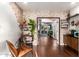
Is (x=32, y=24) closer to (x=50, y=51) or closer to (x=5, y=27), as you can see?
(x=5, y=27)

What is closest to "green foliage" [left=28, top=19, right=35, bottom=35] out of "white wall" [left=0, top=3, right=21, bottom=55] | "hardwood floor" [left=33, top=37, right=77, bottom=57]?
"hardwood floor" [left=33, top=37, right=77, bottom=57]

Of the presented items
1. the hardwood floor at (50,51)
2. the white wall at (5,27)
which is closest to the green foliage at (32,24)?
the hardwood floor at (50,51)

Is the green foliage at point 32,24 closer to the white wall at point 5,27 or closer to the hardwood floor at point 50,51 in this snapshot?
the hardwood floor at point 50,51

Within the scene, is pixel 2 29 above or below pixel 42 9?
below

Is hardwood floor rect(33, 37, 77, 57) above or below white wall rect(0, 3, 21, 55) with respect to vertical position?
below

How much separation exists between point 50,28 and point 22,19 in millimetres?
310

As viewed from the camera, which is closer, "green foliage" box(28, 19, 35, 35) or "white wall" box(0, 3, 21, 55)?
"white wall" box(0, 3, 21, 55)

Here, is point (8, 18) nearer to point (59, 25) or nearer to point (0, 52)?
point (0, 52)

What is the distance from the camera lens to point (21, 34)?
1.28m

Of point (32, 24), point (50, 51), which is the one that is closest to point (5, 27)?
point (32, 24)

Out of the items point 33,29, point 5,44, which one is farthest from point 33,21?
point 5,44

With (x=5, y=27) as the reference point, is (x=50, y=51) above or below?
below

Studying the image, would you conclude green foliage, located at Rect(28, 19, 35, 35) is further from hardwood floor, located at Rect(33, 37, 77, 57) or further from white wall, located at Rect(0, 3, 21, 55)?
white wall, located at Rect(0, 3, 21, 55)

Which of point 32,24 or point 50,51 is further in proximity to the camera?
point 50,51
